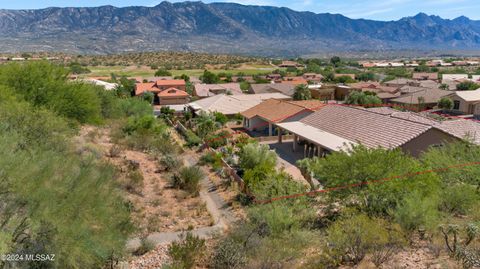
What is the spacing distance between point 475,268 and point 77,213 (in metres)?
11.4

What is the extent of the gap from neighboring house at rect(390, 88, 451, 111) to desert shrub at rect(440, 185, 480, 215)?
141 ft

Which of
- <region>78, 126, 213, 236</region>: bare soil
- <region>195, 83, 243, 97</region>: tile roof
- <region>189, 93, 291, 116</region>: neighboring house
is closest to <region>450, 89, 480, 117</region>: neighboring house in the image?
<region>189, 93, 291, 116</region>: neighboring house

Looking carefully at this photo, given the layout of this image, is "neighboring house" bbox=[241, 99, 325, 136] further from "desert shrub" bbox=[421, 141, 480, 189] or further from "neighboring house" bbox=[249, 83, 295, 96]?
"neighboring house" bbox=[249, 83, 295, 96]

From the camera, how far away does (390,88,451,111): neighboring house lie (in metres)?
56.2

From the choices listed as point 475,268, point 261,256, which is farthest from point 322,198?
point 475,268

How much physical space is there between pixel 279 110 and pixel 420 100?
27.6 metres

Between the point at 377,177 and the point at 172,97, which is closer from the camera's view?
the point at 377,177

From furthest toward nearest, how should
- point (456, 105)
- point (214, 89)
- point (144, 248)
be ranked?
point (214, 89) < point (456, 105) < point (144, 248)

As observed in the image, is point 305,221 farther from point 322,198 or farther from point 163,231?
point 163,231

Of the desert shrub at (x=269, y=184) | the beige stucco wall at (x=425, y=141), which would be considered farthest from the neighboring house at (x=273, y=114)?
the desert shrub at (x=269, y=184)

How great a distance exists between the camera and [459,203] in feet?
52.6

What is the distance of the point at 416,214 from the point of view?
13297 mm

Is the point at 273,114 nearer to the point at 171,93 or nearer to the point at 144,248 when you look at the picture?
the point at 144,248

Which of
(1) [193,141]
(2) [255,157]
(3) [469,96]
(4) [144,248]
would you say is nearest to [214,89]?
(1) [193,141]
